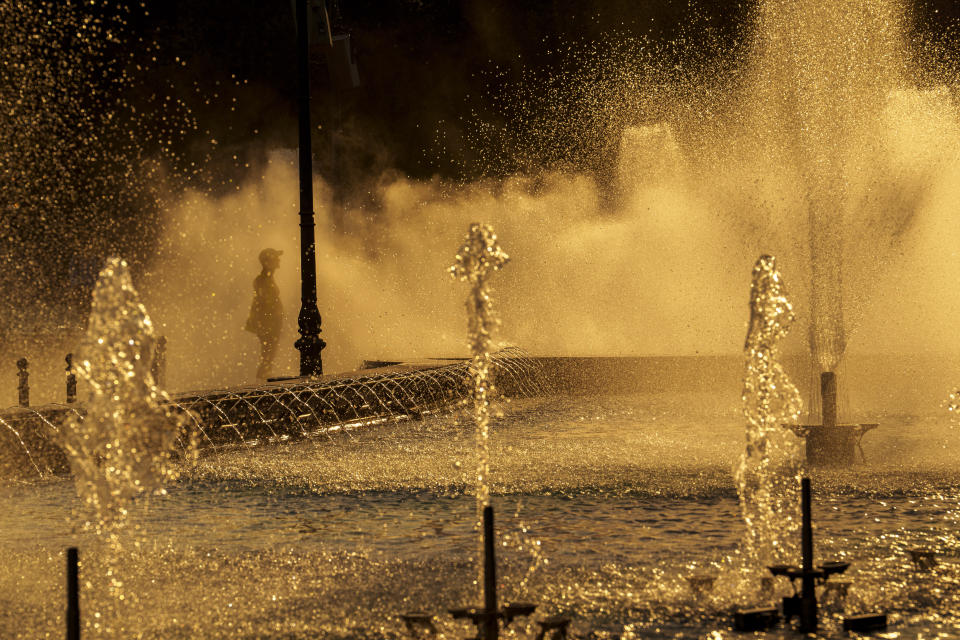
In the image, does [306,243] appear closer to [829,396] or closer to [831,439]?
[829,396]

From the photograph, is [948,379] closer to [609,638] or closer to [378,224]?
[609,638]

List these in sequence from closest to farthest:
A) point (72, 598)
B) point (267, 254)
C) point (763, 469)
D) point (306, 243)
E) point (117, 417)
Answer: point (72, 598), point (117, 417), point (763, 469), point (306, 243), point (267, 254)

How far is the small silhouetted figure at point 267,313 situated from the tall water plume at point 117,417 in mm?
6800

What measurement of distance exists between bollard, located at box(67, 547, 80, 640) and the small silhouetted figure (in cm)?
1598

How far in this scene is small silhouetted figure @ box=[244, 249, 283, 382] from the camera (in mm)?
20109

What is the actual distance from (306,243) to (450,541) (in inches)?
335

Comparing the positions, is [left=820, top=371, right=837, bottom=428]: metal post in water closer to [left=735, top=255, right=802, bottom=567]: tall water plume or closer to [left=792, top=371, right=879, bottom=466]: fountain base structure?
[left=792, top=371, right=879, bottom=466]: fountain base structure

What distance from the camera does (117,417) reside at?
7.82m

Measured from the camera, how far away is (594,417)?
15680 mm

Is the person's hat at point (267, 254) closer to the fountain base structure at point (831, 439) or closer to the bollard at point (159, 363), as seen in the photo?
the bollard at point (159, 363)

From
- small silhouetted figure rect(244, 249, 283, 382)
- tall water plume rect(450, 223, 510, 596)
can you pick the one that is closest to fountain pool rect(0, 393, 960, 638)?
tall water plume rect(450, 223, 510, 596)

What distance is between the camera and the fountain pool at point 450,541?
5.43 metres

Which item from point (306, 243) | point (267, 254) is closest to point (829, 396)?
point (306, 243)

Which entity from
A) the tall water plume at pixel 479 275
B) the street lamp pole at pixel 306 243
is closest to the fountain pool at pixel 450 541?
the tall water plume at pixel 479 275
